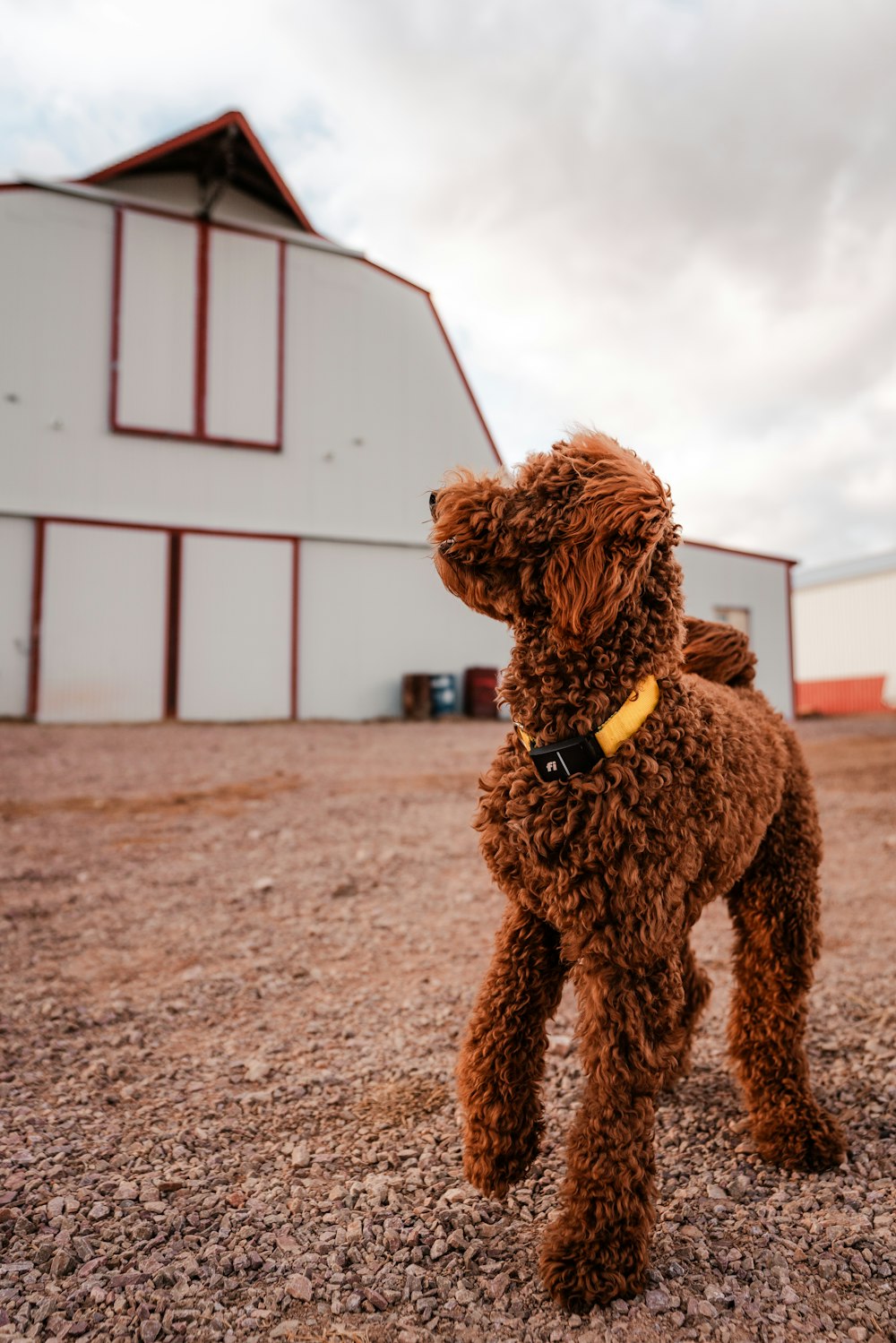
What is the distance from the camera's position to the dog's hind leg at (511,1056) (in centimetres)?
202

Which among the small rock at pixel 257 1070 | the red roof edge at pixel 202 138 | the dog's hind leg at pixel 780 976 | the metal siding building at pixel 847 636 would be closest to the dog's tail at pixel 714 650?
the dog's hind leg at pixel 780 976

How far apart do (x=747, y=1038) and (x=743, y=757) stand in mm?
936

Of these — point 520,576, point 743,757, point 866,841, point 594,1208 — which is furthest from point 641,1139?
point 866,841

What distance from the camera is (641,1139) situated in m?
1.85

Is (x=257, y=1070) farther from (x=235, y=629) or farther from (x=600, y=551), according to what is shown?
(x=235, y=629)

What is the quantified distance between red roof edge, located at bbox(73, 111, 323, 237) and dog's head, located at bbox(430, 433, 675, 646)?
13.8 m

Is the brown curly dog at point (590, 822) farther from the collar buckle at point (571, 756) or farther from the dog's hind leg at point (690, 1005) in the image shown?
the dog's hind leg at point (690, 1005)

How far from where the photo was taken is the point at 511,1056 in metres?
2.02

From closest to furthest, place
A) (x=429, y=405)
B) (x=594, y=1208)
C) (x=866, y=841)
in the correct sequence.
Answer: (x=594, y=1208)
(x=866, y=841)
(x=429, y=405)

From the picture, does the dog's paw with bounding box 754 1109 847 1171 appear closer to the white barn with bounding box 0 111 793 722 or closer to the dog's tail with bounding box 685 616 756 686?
the dog's tail with bounding box 685 616 756 686

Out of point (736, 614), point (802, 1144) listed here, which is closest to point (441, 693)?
point (736, 614)

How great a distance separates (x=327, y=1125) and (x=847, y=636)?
104ft

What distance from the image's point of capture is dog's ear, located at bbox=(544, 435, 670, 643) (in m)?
A: 1.73

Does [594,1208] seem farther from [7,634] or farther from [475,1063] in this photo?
[7,634]
